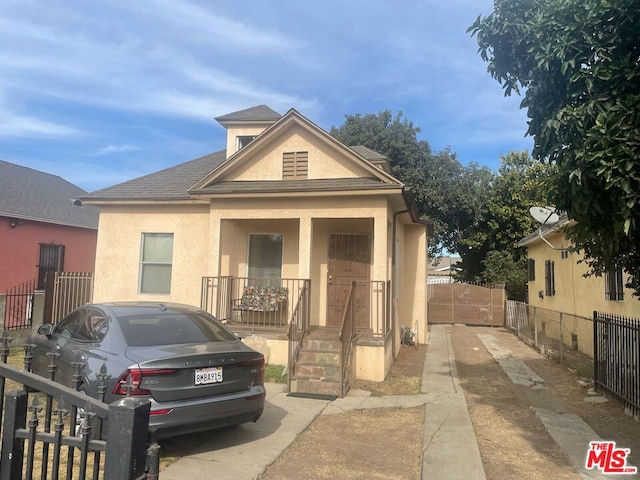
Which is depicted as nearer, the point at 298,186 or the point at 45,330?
the point at 45,330

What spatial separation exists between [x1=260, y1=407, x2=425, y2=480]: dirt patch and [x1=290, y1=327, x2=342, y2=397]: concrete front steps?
3.31ft

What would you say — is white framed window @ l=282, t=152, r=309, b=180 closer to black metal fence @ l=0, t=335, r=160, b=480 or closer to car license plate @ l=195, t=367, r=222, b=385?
car license plate @ l=195, t=367, r=222, b=385

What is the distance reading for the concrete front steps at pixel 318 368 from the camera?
24.4 ft

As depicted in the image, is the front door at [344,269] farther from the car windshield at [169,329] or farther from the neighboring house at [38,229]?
the neighboring house at [38,229]

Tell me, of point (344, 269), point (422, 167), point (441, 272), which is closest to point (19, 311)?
point (344, 269)

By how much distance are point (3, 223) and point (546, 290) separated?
61.5ft

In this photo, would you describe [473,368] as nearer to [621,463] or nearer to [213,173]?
[621,463]

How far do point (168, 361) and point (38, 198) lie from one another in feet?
53.1

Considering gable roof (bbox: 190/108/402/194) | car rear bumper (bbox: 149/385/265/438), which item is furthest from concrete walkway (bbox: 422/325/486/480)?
gable roof (bbox: 190/108/402/194)

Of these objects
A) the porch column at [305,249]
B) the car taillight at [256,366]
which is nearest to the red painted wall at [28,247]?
the porch column at [305,249]

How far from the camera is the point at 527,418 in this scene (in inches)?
250

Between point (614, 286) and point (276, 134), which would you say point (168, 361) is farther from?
point (614, 286)

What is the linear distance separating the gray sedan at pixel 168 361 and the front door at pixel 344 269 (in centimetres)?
504

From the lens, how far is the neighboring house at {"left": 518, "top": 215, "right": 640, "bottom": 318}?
9.97 metres
